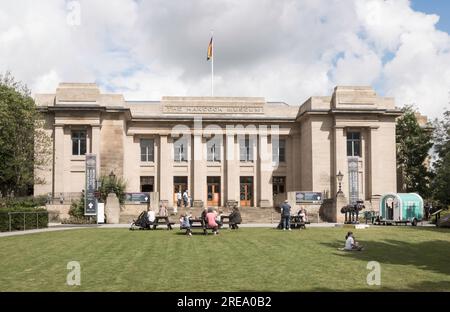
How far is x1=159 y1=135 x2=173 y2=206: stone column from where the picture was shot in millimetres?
49844

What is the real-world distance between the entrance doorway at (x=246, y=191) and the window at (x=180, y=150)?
622 cm

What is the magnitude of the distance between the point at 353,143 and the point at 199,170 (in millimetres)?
14793

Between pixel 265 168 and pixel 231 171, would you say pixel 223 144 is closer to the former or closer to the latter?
pixel 231 171

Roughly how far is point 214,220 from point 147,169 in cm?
2649

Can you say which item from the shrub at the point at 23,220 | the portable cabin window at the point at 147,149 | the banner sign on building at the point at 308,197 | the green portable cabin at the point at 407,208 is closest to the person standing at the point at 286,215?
the green portable cabin at the point at 407,208

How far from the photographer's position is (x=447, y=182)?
38.2 m

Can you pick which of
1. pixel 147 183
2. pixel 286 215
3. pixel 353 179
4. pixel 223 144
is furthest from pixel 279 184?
pixel 286 215

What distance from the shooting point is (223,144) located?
50.9 metres

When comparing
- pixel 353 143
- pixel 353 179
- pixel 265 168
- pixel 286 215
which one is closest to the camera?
pixel 286 215

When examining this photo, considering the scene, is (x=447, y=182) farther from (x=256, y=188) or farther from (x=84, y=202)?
(x=84, y=202)

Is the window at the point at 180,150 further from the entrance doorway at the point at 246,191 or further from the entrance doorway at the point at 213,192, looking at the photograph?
the entrance doorway at the point at 246,191

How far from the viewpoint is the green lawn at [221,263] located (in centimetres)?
1129

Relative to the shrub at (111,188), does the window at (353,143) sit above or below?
above

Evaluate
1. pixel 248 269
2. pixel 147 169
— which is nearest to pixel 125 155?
pixel 147 169
